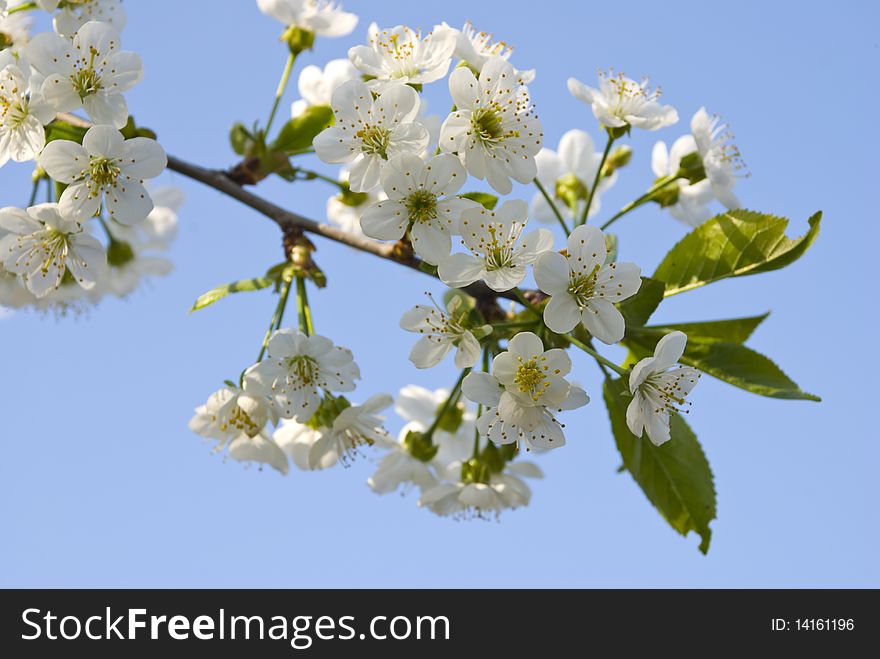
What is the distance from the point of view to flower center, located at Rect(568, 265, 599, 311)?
2396 mm

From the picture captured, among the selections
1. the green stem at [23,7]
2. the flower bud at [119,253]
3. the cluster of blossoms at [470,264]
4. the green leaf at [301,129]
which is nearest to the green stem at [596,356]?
the cluster of blossoms at [470,264]

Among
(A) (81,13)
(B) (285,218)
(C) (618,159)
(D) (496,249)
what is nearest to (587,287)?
(D) (496,249)

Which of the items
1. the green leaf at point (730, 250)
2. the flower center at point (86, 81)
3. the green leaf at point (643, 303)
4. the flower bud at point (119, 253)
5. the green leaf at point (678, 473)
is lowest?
the green leaf at point (678, 473)

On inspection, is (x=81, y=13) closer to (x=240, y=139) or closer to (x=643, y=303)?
(x=240, y=139)

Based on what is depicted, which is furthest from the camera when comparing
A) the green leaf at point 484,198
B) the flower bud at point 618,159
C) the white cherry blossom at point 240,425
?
the flower bud at point 618,159

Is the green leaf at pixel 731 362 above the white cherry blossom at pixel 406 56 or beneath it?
beneath

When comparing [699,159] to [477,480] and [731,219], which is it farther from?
[477,480]

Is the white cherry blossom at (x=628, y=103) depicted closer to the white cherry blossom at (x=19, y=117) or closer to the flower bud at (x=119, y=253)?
the white cherry blossom at (x=19, y=117)

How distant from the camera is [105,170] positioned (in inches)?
102

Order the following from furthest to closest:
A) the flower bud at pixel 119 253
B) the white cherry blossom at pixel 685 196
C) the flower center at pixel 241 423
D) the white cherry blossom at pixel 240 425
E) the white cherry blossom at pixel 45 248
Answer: the flower bud at pixel 119 253 → the white cherry blossom at pixel 685 196 → the flower center at pixel 241 423 → the white cherry blossom at pixel 240 425 → the white cherry blossom at pixel 45 248

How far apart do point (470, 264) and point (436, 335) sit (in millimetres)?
279

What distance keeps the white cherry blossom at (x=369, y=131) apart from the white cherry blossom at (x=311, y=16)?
4.24 feet

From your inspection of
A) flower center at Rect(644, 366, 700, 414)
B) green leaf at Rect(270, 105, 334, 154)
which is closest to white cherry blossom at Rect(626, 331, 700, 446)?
flower center at Rect(644, 366, 700, 414)

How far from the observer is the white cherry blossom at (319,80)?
383 cm
